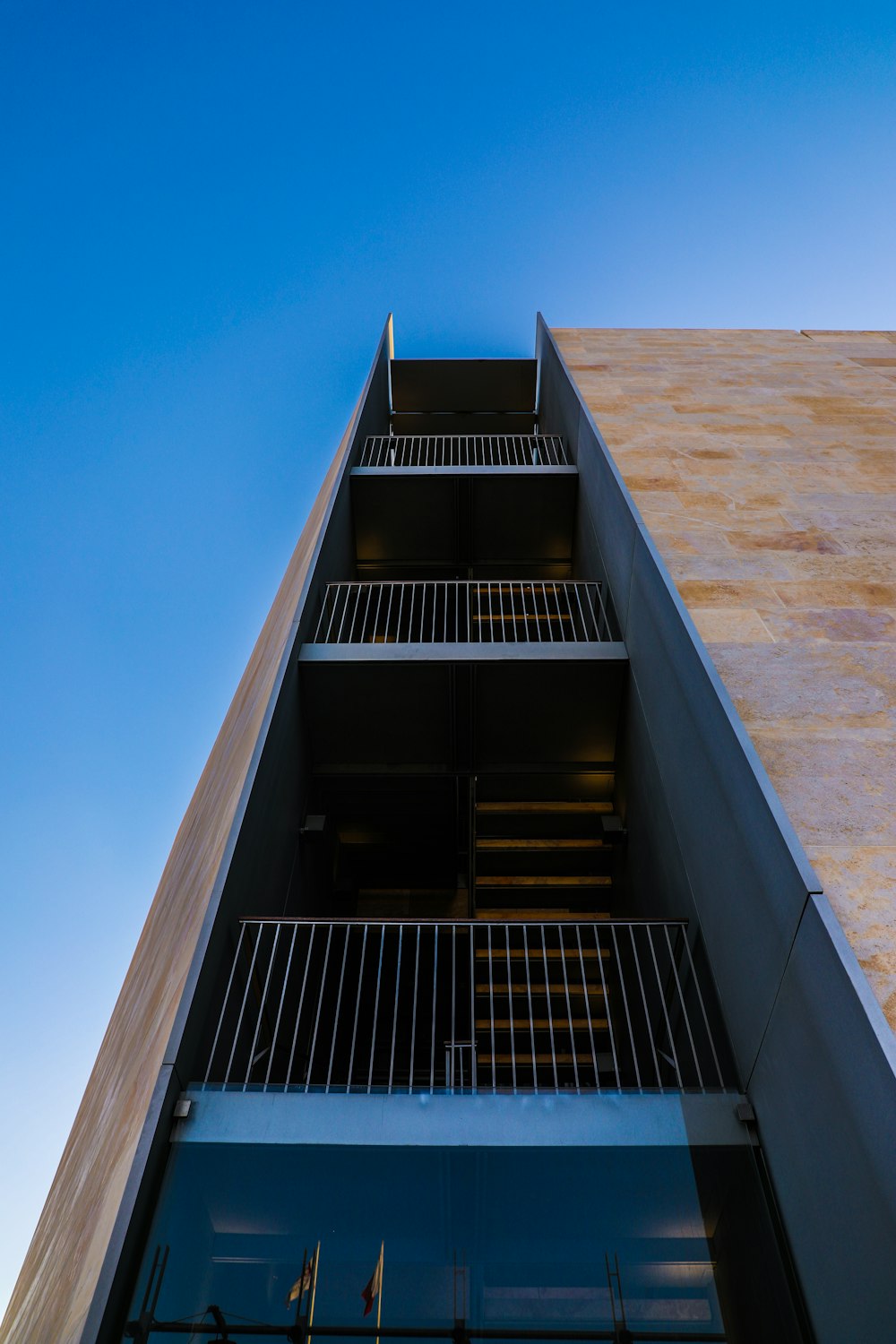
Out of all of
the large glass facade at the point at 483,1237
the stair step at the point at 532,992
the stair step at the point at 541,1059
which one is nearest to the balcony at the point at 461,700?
the stair step at the point at 532,992

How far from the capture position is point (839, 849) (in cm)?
298

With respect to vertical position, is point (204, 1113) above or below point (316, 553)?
below

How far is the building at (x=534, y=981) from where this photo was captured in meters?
2.54

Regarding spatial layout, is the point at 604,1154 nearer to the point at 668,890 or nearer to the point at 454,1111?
the point at 454,1111

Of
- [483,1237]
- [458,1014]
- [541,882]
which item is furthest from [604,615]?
[483,1237]

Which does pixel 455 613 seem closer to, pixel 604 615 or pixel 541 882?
pixel 604 615

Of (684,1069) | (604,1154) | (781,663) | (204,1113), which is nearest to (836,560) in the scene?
(781,663)

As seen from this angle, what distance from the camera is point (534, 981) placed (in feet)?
20.7

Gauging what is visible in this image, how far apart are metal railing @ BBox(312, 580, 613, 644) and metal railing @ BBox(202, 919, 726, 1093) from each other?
105 inches

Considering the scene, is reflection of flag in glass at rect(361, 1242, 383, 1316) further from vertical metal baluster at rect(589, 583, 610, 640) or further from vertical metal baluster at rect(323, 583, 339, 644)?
vertical metal baluster at rect(323, 583, 339, 644)

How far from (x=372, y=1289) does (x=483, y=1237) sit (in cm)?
45

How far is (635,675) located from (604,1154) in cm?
315

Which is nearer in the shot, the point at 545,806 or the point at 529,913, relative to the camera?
the point at 545,806

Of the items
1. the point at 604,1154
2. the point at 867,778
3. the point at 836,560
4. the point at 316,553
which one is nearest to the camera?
the point at 604,1154
